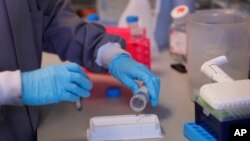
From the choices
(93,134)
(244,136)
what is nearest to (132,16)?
(93,134)

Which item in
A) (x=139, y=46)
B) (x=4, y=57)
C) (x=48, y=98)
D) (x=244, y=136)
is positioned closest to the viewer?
(x=244, y=136)

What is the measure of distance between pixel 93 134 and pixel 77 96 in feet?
0.33

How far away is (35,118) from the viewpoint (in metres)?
1.26

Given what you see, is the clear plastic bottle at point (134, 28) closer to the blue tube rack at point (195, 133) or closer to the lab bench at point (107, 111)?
the lab bench at point (107, 111)

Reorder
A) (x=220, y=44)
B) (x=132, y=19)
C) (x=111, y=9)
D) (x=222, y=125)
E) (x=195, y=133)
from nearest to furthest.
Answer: (x=222, y=125) < (x=195, y=133) < (x=220, y=44) < (x=132, y=19) < (x=111, y=9)

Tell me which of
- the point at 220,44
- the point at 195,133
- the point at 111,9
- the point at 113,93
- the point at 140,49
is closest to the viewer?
the point at 195,133

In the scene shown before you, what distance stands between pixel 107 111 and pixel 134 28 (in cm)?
46

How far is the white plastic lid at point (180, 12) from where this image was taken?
1.69 meters

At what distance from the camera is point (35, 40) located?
1.33 metres

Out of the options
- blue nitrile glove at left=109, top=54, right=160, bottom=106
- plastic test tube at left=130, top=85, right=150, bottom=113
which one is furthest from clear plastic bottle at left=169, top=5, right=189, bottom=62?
plastic test tube at left=130, top=85, right=150, bottom=113

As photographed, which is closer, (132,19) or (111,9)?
(132,19)

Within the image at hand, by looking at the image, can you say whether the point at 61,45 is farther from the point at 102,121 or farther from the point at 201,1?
the point at 201,1

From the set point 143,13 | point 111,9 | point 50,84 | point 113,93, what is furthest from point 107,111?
point 111,9

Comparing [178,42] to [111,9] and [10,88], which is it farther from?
[10,88]
